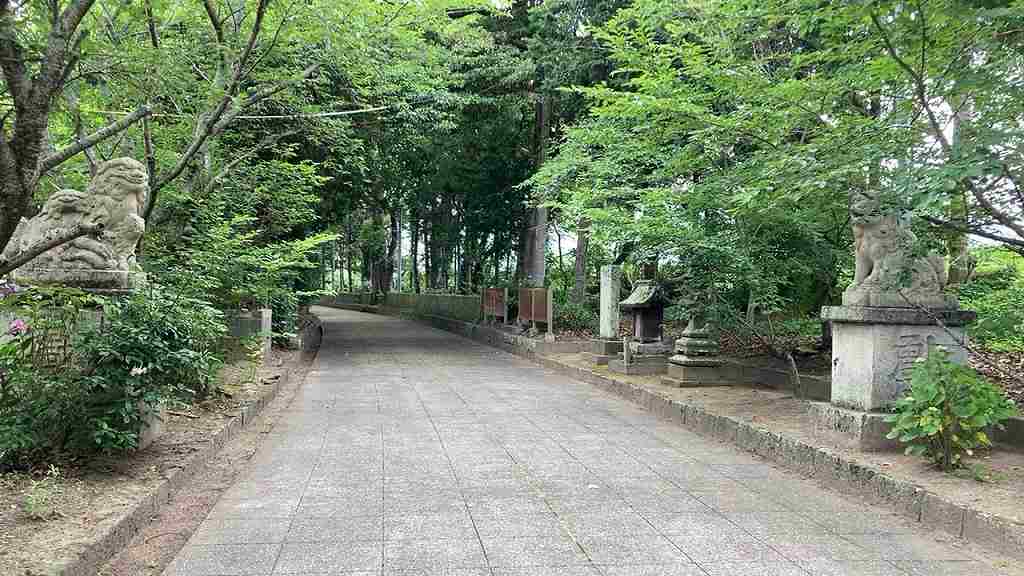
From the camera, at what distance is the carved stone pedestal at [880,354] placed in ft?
19.2

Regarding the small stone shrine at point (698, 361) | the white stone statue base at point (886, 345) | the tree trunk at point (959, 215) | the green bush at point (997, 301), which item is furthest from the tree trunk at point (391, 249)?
the white stone statue base at point (886, 345)

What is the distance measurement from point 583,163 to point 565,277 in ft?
36.9

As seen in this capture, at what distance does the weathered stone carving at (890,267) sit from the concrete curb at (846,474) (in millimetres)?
1394

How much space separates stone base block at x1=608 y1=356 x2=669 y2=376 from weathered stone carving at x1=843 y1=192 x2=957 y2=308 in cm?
552

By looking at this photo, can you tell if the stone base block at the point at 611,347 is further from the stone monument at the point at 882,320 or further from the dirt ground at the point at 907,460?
the stone monument at the point at 882,320

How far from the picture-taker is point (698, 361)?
1000cm

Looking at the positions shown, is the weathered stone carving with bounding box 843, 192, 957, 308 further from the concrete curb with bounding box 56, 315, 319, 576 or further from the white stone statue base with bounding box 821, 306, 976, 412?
the concrete curb with bounding box 56, 315, 319, 576

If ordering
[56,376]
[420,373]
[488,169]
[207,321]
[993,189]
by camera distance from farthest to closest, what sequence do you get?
1. [488,169]
2. [420,373]
3. [207,321]
4. [993,189]
5. [56,376]

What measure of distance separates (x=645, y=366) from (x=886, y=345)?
583cm

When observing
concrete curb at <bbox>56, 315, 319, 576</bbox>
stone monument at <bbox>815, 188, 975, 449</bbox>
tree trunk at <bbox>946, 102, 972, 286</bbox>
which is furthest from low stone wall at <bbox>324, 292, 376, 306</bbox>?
stone monument at <bbox>815, 188, 975, 449</bbox>

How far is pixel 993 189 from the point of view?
17.5 ft

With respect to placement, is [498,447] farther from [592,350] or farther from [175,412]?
[592,350]

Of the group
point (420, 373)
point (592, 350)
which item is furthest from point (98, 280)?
point (592, 350)

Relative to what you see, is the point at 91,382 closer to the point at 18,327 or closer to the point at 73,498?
the point at 18,327
